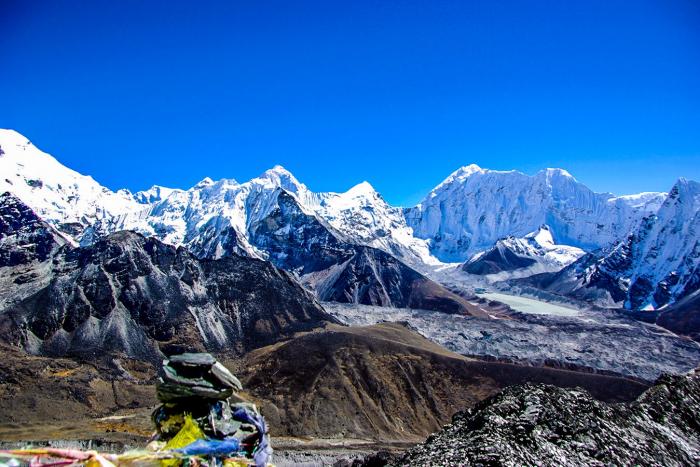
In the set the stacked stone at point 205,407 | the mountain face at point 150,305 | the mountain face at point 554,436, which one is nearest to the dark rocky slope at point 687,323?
the mountain face at point 150,305

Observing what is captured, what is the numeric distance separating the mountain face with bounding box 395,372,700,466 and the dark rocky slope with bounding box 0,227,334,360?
102 metres

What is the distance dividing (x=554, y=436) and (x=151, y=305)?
118m

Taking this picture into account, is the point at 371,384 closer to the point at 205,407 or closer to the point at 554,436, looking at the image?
the point at 554,436

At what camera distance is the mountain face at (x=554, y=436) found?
1139 centimetres

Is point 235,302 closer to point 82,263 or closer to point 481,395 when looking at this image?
point 82,263

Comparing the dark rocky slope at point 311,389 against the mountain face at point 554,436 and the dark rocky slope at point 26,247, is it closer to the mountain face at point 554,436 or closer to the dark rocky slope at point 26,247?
the mountain face at point 554,436

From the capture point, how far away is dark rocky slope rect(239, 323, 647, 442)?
261 feet

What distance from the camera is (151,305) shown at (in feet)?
392

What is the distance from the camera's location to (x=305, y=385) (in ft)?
282

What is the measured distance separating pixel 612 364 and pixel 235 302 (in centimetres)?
9632

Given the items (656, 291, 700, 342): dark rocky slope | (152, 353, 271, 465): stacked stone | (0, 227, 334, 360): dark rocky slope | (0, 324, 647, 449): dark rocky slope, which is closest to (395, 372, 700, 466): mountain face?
(152, 353, 271, 465): stacked stone

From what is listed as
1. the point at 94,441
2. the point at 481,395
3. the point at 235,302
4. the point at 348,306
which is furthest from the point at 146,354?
the point at 348,306

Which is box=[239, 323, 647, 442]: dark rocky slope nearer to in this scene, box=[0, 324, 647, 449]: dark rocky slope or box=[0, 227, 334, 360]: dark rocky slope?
box=[0, 324, 647, 449]: dark rocky slope

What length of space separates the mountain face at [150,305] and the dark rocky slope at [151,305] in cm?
20
